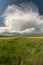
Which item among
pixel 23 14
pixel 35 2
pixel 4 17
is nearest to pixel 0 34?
pixel 4 17

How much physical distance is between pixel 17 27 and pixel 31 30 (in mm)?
197

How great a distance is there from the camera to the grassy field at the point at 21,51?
1.77 metres

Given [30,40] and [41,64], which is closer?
[41,64]

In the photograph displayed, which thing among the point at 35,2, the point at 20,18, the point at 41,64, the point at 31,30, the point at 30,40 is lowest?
the point at 41,64

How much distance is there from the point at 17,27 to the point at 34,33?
25 centimetres

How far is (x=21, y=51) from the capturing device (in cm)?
182

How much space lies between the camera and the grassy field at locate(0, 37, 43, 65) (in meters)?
1.77

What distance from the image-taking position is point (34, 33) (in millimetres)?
1936

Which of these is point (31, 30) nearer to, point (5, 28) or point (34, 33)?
point (34, 33)

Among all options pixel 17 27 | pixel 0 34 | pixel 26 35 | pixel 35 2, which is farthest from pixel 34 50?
pixel 35 2

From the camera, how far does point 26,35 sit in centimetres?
193

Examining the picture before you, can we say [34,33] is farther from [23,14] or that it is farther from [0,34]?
[0,34]

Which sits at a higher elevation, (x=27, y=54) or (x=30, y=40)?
(x=30, y=40)

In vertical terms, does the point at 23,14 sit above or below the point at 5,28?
above
